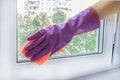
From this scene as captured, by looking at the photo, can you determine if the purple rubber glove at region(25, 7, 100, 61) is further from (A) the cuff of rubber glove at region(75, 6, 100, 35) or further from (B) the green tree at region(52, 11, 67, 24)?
(B) the green tree at region(52, 11, 67, 24)

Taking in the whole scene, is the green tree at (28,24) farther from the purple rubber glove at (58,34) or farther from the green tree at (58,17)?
the purple rubber glove at (58,34)

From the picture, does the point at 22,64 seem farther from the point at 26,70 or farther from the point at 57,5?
the point at 57,5

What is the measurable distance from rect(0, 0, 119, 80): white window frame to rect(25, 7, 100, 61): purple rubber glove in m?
0.17

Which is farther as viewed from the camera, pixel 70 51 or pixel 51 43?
pixel 70 51

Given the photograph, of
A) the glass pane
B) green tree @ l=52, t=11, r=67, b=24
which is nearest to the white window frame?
the glass pane

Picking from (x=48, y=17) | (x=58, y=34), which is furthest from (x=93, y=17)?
(x=48, y=17)

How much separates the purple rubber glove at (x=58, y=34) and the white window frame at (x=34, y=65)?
169mm

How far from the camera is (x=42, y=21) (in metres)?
0.88

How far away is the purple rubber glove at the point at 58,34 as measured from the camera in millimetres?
626

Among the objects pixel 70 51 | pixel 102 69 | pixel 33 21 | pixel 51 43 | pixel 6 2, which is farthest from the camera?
pixel 102 69

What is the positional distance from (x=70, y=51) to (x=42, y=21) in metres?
0.20

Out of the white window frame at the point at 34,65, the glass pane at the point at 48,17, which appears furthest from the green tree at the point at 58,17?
the white window frame at the point at 34,65

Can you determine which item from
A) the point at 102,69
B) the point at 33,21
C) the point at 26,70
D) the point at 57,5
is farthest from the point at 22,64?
the point at 102,69

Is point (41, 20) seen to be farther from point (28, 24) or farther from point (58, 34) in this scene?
point (58, 34)
